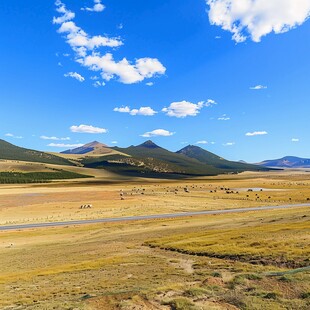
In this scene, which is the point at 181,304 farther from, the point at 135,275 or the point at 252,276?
the point at 135,275

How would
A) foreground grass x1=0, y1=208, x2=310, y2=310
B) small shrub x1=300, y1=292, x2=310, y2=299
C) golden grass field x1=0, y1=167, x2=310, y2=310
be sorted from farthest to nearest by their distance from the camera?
golden grass field x1=0, y1=167, x2=310, y2=310 < small shrub x1=300, y1=292, x2=310, y2=299 < foreground grass x1=0, y1=208, x2=310, y2=310

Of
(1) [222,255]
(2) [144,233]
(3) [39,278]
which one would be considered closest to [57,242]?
(2) [144,233]

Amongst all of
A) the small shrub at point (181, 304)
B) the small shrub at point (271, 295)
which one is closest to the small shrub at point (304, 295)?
the small shrub at point (271, 295)

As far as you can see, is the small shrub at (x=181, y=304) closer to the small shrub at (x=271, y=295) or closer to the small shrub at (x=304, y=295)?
the small shrub at (x=271, y=295)

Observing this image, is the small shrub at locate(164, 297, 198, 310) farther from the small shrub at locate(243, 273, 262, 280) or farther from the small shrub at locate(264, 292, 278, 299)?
the small shrub at locate(243, 273, 262, 280)

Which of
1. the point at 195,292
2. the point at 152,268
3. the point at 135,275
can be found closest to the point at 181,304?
the point at 195,292

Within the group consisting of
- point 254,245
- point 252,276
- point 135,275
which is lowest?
point 135,275

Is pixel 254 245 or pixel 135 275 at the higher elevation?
pixel 254 245

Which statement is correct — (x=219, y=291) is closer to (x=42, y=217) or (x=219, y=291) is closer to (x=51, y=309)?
(x=51, y=309)

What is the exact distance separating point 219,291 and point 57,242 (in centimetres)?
4378

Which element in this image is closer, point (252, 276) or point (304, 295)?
point (304, 295)

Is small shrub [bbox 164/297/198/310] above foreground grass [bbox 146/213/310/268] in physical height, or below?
above

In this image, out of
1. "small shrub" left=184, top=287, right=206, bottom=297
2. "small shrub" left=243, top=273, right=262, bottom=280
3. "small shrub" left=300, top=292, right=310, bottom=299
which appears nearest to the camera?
"small shrub" left=300, top=292, right=310, bottom=299

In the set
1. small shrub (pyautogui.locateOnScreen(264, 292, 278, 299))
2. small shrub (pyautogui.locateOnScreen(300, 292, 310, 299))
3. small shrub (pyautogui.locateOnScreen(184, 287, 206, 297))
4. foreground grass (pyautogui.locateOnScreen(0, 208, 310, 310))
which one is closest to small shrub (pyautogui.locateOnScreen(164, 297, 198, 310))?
foreground grass (pyautogui.locateOnScreen(0, 208, 310, 310))
